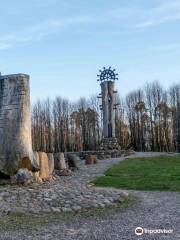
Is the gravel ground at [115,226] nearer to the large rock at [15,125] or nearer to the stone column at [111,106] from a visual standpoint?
the large rock at [15,125]

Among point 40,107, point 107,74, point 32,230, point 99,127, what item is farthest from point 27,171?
point 40,107

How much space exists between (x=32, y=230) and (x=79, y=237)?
1108mm

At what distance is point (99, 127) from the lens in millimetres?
56781

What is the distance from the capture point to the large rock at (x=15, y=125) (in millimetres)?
12117

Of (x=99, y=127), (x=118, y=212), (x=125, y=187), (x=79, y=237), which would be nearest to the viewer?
(x=79, y=237)

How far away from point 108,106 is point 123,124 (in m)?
17.7

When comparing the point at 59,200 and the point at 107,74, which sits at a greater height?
the point at 107,74

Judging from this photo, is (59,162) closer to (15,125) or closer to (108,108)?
(15,125)

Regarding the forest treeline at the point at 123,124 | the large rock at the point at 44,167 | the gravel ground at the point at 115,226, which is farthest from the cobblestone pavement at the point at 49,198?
the forest treeline at the point at 123,124

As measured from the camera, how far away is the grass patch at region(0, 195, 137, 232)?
800cm

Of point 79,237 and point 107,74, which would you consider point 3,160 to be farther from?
point 107,74

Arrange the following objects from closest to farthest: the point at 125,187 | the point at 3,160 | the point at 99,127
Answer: the point at 3,160, the point at 125,187, the point at 99,127

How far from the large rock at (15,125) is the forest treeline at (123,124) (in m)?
40.0

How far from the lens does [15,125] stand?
12.3m
